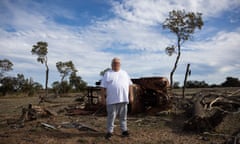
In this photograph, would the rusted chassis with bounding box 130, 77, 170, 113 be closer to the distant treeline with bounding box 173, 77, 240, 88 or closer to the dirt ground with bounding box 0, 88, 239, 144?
the dirt ground with bounding box 0, 88, 239, 144

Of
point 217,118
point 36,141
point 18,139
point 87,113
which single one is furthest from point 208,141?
point 87,113

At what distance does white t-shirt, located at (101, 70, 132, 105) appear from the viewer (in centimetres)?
555

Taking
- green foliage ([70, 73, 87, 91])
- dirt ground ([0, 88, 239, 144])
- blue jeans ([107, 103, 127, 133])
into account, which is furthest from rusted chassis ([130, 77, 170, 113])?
green foliage ([70, 73, 87, 91])

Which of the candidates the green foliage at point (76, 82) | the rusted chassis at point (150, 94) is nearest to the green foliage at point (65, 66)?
the green foliage at point (76, 82)

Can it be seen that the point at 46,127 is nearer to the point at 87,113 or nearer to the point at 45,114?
the point at 45,114

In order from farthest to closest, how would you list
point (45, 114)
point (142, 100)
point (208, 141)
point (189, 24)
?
point (189, 24) → point (142, 100) → point (45, 114) → point (208, 141)

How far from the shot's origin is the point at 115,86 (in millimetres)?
5586

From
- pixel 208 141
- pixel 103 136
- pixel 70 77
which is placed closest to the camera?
pixel 208 141

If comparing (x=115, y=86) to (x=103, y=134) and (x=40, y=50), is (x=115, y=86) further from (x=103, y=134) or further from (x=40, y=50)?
(x=40, y=50)

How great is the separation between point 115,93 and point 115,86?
0.50ft

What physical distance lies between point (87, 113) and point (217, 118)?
16.5 ft

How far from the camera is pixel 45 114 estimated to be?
29.8 feet

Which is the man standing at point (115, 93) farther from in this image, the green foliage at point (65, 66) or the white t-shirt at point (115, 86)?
the green foliage at point (65, 66)

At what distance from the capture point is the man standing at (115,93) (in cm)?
555
